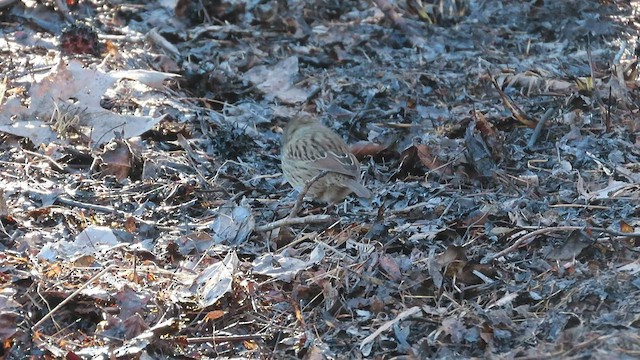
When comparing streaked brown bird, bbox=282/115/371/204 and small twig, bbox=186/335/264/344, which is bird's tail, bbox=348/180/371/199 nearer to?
streaked brown bird, bbox=282/115/371/204

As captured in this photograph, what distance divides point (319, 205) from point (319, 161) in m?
0.27

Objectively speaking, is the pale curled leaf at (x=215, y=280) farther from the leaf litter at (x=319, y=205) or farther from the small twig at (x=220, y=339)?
the small twig at (x=220, y=339)

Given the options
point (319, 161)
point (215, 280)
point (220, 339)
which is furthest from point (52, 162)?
point (220, 339)

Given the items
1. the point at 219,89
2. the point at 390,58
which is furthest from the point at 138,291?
the point at 390,58

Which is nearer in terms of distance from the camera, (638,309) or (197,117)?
(638,309)

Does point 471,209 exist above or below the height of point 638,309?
below

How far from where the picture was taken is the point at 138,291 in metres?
4.38

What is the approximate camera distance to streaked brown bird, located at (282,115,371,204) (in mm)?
5516

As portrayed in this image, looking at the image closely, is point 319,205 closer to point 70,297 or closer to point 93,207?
point 93,207

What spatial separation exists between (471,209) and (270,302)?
4.33ft

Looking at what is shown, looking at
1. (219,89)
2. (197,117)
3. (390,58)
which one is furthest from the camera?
(390,58)

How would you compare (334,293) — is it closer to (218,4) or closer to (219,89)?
(219,89)

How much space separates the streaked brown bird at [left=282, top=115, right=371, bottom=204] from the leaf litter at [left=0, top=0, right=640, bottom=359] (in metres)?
0.13

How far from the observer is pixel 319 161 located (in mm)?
5805
